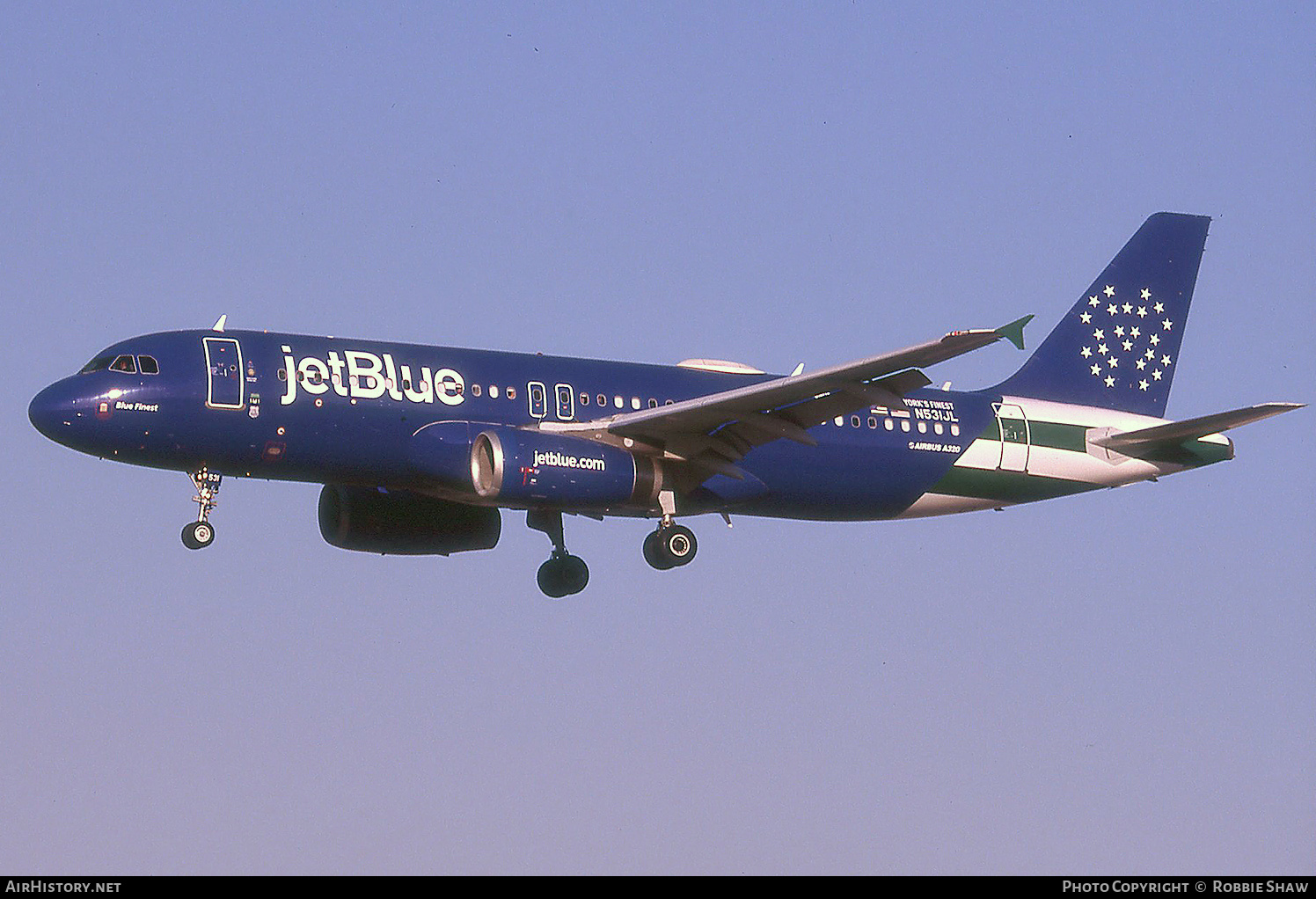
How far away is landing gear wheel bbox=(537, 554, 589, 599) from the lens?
2003 inches

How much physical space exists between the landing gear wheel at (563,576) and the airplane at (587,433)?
54 mm

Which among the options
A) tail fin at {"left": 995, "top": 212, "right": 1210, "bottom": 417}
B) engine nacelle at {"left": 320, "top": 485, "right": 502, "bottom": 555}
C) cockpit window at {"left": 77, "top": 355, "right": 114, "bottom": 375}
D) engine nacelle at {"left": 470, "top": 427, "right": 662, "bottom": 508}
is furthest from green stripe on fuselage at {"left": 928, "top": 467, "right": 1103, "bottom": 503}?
cockpit window at {"left": 77, "top": 355, "right": 114, "bottom": 375}

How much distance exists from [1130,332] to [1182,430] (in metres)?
6.00

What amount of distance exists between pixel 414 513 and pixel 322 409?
20.5 feet

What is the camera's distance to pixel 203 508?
44.2 m

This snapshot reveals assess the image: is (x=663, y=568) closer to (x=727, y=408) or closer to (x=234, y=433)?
(x=727, y=408)

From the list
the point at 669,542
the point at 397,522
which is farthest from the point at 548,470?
the point at 397,522

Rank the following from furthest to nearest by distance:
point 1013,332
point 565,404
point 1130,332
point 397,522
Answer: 1. point 1130,332
2. point 397,522
3. point 565,404
4. point 1013,332

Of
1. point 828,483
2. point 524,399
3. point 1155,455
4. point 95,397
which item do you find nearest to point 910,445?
point 828,483

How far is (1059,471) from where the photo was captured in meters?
51.6

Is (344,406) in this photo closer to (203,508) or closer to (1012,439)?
(203,508)

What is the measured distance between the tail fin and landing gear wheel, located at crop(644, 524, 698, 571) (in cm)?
1060

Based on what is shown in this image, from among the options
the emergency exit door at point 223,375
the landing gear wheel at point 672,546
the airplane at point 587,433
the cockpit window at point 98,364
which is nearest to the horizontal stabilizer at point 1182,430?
the airplane at point 587,433

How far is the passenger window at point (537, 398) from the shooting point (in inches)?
1804
